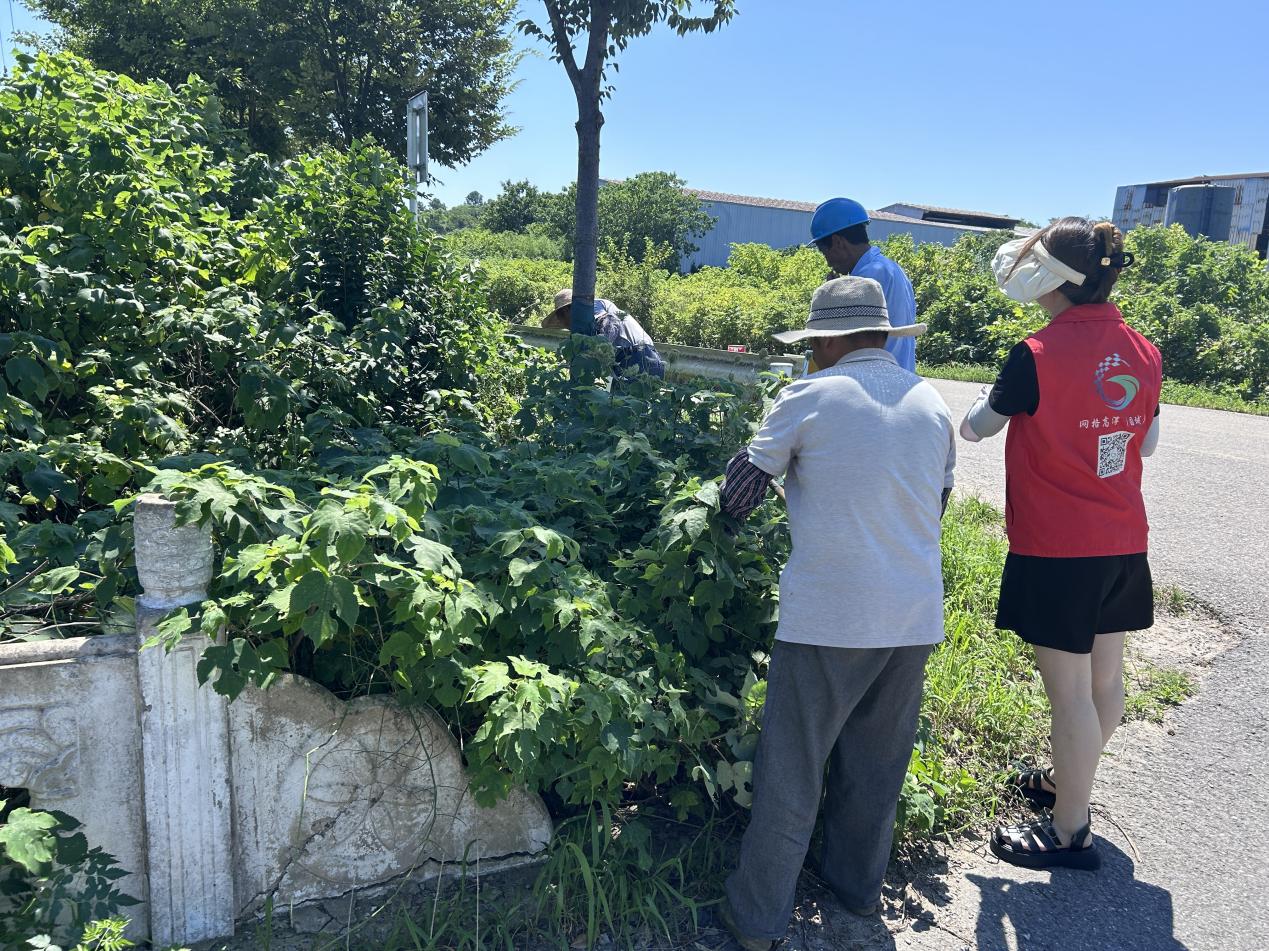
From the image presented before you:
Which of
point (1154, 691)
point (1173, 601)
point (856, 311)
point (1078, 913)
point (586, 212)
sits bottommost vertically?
point (1078, 913)

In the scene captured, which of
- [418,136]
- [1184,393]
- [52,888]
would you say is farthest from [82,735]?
[1184,393]

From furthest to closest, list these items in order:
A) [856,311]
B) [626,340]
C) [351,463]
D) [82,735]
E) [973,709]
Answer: [626,340] < [973,709] < [351,463] < [856,311] < [82,735]

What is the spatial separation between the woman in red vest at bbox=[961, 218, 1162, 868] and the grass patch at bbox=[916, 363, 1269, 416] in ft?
42.4

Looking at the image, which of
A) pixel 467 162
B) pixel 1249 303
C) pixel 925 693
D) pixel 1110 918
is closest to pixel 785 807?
pixel 1110 918

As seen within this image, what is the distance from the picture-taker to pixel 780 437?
2.47 m

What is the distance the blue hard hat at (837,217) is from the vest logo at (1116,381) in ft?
4.60

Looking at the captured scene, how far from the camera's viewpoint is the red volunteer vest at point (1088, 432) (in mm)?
2871

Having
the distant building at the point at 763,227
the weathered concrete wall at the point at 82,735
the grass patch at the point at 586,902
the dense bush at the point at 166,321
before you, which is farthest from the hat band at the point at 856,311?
the distant building at the point at 763,227

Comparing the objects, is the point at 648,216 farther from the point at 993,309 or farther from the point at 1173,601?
the point at 1173,601

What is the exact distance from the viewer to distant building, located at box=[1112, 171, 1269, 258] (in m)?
30.5

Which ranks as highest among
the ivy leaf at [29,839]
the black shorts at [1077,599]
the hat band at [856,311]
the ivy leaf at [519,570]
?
the hat band at [856,311]

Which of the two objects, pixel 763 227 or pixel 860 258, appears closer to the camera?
pixel 860 258

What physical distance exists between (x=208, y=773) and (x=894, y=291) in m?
3.13

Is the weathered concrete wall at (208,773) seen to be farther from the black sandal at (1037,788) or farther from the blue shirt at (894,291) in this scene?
the blue shirt at (894,291)
